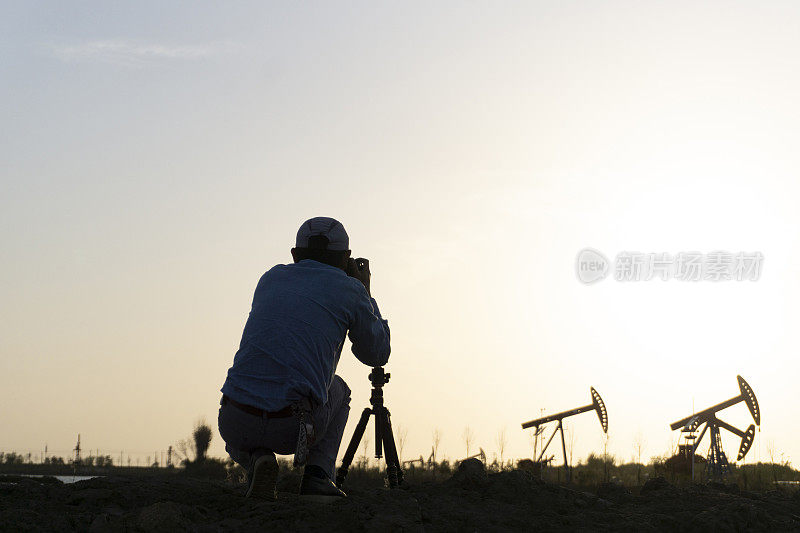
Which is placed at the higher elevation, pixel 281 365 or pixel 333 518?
pixel 281 365

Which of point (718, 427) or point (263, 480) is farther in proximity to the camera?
point (718, 427)

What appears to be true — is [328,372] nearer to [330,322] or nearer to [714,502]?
[330,322]

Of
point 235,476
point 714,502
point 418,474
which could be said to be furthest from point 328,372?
point 418,474

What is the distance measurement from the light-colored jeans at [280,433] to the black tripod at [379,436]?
2.73 ft

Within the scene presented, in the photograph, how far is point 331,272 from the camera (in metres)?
5.32

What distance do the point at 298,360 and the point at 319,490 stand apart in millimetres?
1010

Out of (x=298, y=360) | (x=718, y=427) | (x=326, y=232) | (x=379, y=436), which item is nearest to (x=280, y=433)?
(x=298, y=360)

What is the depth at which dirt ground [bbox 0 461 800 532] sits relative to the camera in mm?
4477

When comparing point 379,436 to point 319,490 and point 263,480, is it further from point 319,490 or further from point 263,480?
point 263,480

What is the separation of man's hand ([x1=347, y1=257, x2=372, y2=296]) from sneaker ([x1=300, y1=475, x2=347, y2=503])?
139 cm

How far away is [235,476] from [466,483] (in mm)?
3276

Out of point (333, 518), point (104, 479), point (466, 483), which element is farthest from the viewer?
point (466, 483)

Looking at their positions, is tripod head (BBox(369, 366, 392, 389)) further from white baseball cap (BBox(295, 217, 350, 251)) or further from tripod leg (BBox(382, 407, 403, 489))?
white baseball cap (BBox(295, 217, 350, 251))

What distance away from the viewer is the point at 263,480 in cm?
515
